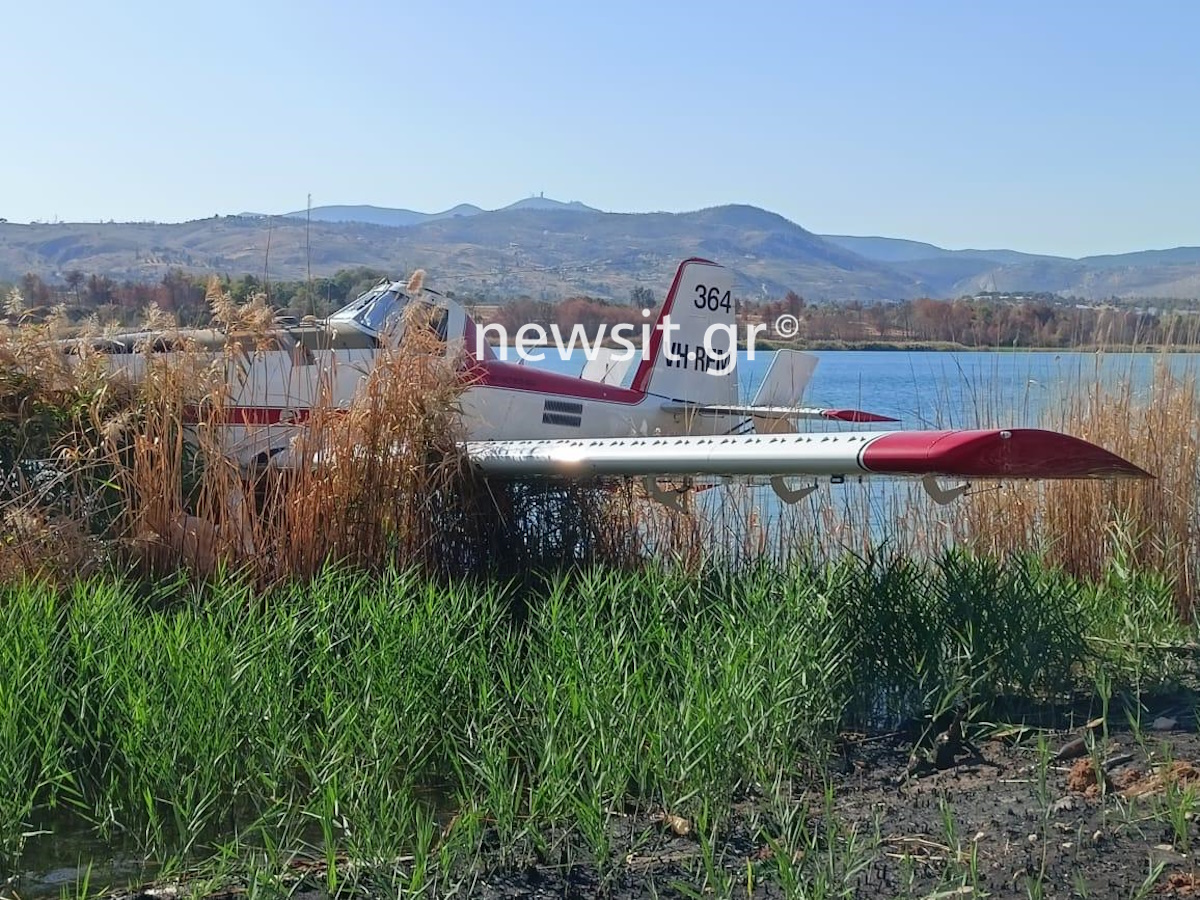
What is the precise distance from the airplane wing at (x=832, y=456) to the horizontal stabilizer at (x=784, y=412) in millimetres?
2803

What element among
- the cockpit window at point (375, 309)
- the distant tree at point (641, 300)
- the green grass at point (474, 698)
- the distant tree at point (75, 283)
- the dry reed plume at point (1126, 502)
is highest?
the distant tree at point (75, 283)

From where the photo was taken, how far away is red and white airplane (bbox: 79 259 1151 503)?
5113 millimetres

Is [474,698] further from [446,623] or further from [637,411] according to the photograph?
[637,411]

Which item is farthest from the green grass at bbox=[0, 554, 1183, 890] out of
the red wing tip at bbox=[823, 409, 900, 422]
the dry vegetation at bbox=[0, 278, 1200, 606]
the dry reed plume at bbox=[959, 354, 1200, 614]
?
the red wing tip at bbox=[823, 409, 900, 422]

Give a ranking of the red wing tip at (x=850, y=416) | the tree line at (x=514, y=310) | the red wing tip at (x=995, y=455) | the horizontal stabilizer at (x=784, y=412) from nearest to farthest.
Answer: the red wing tip at (x=995, y=455) → the tree line at (x=514, y=310) → the horizontal stabilizer at (x=784, y=412) → the red wing tip at (x=850, y=416)

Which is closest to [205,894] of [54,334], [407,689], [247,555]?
[407,689]

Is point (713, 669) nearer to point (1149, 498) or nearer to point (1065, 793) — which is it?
point (1065, 793)

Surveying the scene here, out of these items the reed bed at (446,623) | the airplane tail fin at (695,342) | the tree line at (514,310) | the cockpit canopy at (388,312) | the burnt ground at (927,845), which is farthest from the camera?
the airplane tail fin at (695,342)

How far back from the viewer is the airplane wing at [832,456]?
4863mm

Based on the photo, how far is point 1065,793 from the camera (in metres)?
3.54

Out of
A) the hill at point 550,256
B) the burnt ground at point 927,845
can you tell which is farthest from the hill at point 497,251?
the burnt ground at point 927,845

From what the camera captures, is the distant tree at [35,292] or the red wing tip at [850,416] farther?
the red wing tip at [850,416]

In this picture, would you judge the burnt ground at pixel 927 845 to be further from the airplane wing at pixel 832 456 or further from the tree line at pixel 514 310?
the tree line at pixel 514 310

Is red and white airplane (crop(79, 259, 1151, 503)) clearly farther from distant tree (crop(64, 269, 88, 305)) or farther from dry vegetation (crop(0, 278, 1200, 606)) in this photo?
distant tree (crop(64, 269, 88, 305))
